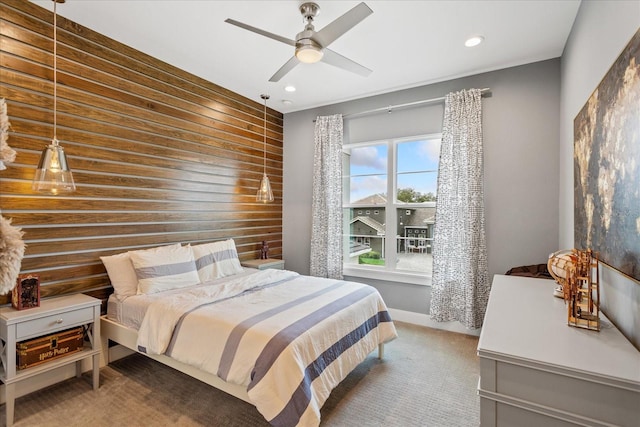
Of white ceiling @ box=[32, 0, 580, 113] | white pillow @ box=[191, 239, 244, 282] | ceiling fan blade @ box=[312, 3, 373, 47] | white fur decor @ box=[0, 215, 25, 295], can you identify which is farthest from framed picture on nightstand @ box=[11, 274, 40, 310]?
ceiling fan blade @ box=[312, 3, 373, 47]

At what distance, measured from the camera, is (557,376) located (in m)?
1.10

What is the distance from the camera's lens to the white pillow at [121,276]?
2678 millimetres

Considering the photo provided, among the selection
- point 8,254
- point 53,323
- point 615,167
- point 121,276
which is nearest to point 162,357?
point 53,323

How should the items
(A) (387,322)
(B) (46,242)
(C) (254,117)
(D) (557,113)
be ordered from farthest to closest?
(C) (254,117) → (D) (557,113) → (A) (387,322) → (B) (46,242)

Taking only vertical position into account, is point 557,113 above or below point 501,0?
below

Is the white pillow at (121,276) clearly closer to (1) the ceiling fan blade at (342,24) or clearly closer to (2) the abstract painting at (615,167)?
(1) the ceiling fan blade at (342,24)

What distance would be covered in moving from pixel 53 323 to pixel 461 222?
376 centimetres

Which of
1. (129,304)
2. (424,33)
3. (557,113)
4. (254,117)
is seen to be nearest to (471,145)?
(557,113)

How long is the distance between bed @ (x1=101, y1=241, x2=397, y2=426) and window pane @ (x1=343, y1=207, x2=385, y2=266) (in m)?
1.37

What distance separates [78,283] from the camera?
261 cm

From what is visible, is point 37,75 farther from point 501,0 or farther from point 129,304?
point 501,0

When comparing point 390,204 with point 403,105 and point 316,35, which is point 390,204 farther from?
point 316,35

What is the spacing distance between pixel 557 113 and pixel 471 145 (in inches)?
32.2

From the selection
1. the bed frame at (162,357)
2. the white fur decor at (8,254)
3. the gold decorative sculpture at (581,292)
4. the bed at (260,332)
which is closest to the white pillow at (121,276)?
the bed at (260,332)
